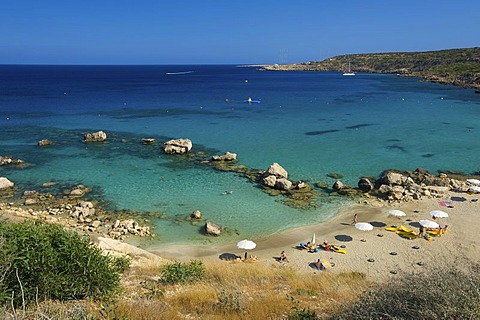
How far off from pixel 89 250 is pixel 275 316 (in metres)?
5.18

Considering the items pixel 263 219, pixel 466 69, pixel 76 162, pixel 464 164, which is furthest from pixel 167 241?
pixel 466 69

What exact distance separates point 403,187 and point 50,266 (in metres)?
24.8

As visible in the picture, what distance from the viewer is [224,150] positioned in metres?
38.2

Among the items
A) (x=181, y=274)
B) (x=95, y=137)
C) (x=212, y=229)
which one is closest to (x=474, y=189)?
(x=212, y=229)

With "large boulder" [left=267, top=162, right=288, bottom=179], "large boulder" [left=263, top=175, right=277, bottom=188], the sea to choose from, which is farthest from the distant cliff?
"large boulder" [left=263, top=175, right=277, bottom=188]

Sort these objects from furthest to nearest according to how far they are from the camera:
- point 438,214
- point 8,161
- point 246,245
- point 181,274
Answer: point 8,161
point 438,214
point 246,245
point 181,274

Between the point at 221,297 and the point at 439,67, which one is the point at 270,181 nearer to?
the point at 221,297

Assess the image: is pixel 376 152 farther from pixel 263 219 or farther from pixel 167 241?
pixel 167 241

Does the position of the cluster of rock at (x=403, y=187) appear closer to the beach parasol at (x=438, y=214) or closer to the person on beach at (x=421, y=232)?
the beach parasol at (x=438, y=214)

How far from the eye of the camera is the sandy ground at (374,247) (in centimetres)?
1770

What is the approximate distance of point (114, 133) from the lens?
46344mm

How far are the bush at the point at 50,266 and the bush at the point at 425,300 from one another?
20.4ft

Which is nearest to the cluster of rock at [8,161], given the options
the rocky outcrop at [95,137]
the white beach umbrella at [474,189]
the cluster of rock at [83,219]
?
the rocky outcrop at [95,137]

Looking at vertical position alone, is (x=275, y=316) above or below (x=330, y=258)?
above
